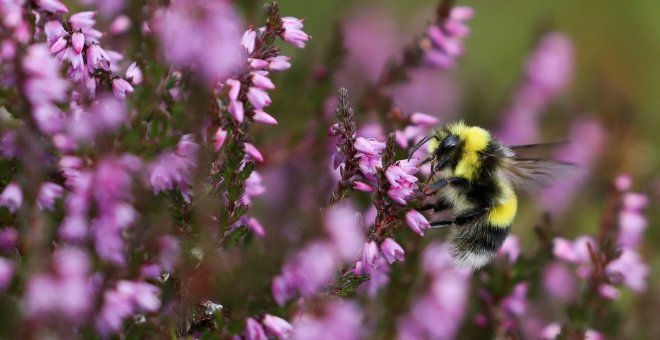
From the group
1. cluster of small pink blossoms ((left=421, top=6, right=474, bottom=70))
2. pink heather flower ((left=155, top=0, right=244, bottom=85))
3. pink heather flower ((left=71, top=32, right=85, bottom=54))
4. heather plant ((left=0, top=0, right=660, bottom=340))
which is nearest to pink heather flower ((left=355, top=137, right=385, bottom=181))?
heather plant ((left=0, top=0, right=660, bottom=340))

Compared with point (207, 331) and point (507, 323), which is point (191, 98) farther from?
point (507, 323)

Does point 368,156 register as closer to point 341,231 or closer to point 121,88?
point 341,231

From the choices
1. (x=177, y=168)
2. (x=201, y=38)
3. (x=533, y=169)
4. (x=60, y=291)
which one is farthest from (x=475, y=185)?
(x=60, y=291)

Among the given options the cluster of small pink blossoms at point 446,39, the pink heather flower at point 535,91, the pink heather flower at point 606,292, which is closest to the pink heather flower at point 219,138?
the pink heather flower at point 606,292

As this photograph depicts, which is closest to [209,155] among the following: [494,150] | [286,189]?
[494,150]

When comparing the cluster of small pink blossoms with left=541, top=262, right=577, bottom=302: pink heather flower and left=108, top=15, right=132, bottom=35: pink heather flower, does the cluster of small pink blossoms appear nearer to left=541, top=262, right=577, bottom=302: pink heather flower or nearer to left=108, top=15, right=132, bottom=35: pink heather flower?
left=541, top=262, right=577, bottom=302: pink heather flower

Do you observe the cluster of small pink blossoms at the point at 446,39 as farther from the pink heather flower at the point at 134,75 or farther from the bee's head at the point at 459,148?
the pink heather flower at the point at 134,75
